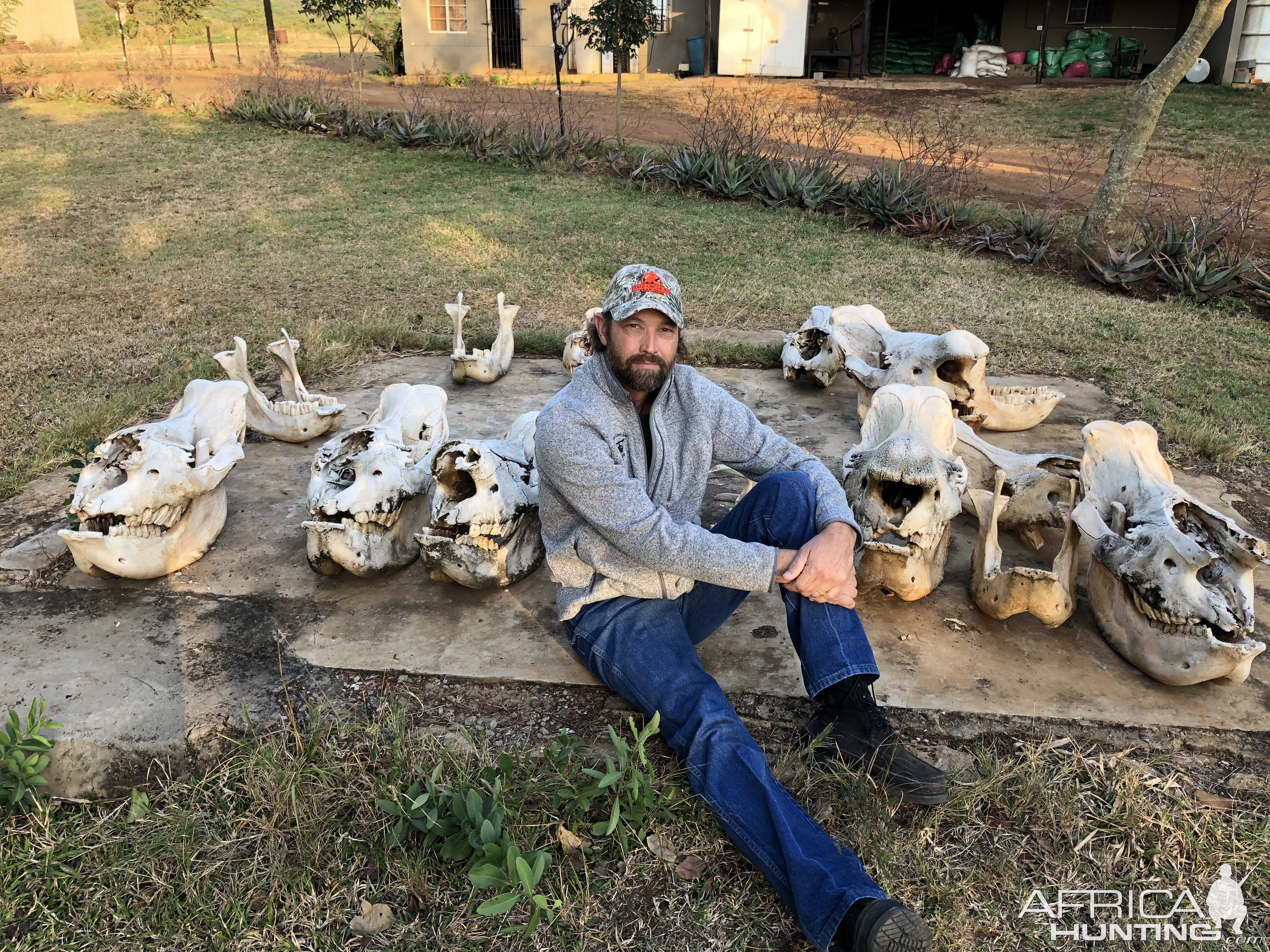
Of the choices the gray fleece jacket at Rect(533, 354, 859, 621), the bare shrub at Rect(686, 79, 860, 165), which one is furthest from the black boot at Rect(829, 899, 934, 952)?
the bare shrub at Rect(686, 79, 860, 165)

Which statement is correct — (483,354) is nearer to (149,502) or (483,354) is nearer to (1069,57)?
(149,502)

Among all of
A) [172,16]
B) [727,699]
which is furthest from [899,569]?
[172,16]

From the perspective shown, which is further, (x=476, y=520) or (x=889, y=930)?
(x=476, y=520)

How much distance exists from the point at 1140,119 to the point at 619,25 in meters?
7.03

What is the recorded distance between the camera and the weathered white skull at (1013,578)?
3064mm

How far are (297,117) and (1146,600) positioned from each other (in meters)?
14.1

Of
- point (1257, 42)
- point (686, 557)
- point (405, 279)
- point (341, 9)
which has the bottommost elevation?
point (405, 279)

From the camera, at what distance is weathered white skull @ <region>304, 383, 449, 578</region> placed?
3379mm

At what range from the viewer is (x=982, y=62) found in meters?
20.5

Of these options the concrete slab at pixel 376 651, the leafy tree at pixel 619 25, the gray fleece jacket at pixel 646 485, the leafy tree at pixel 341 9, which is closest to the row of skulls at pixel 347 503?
the concrete slab at pixel 376 651

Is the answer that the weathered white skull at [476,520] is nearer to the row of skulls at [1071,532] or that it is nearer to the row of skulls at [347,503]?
the row of skulls at [347,503]

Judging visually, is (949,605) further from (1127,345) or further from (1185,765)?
(1127,345)

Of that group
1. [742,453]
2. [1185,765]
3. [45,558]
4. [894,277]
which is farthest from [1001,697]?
[894,277]

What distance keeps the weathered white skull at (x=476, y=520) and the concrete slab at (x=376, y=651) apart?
0.43 ft
